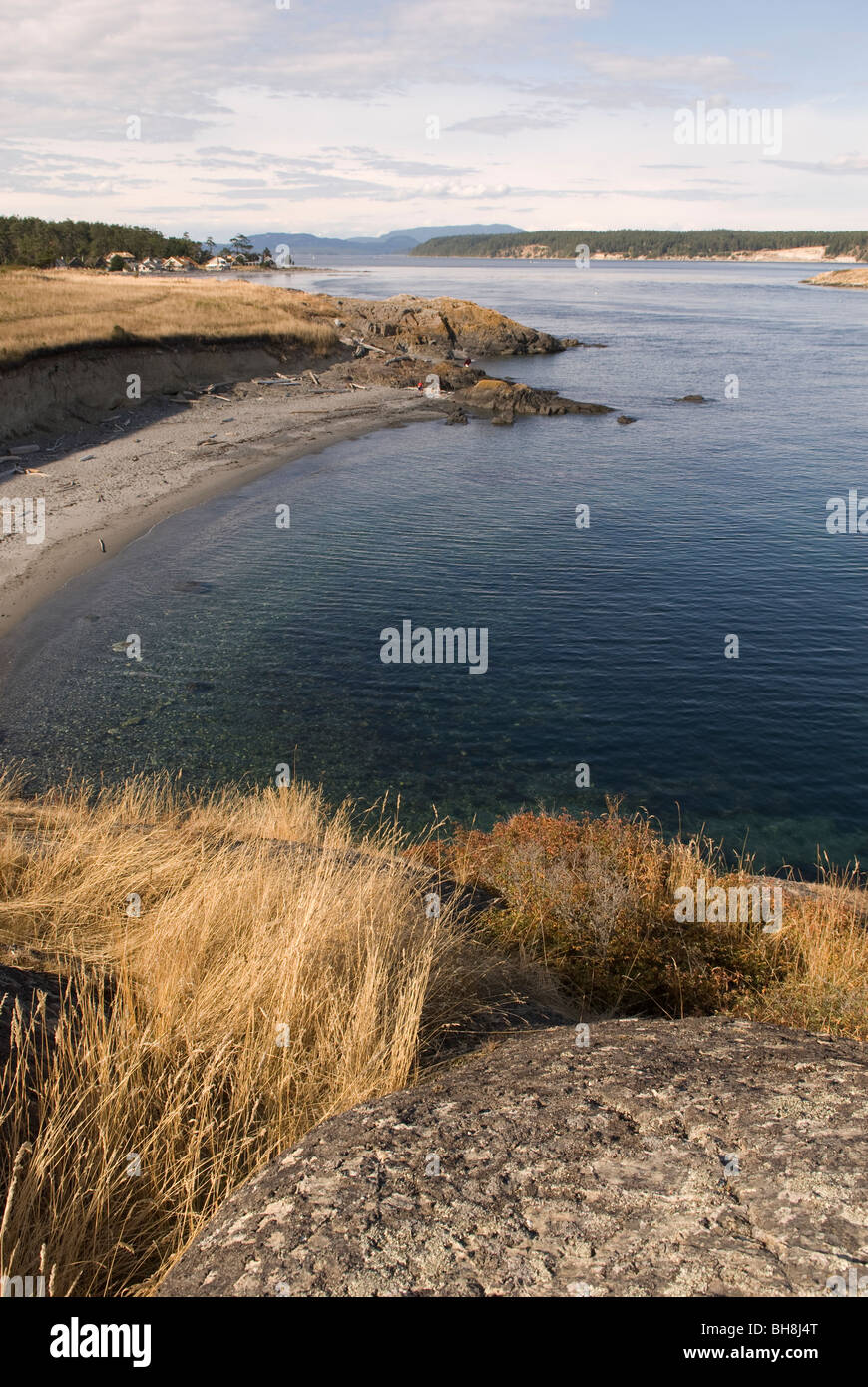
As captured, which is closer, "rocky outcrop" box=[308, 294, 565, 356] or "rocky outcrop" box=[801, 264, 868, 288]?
"rocky outcrop" box=[308, 294, 565, 356]

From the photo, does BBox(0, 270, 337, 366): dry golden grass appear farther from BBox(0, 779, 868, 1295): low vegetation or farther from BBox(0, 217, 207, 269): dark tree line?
BBox(0, 779, 868, 1295): low vegetation

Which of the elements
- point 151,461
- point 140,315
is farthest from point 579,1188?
point 140,315

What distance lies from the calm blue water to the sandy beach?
1252 millimetres

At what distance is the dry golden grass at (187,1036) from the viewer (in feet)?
10.3

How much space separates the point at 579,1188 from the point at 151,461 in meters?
36.0

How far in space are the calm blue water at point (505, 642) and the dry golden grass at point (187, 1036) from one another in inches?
340

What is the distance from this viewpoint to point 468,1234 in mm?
2646

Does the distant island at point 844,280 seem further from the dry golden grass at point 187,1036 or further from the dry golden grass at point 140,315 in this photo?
the dry golden grass at point 187,1036

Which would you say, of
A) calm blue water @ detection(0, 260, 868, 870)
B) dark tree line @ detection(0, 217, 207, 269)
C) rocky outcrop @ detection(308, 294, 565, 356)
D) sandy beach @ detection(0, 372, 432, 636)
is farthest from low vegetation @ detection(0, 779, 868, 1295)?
dark tree line @ detection(0, 217, 207, 269)

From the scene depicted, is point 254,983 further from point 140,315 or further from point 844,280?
point 844,280

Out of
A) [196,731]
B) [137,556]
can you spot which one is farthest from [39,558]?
[196,731]

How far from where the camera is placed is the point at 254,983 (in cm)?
425

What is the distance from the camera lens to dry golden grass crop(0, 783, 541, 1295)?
10.3 ft

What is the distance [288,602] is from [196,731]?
7.52 metres
